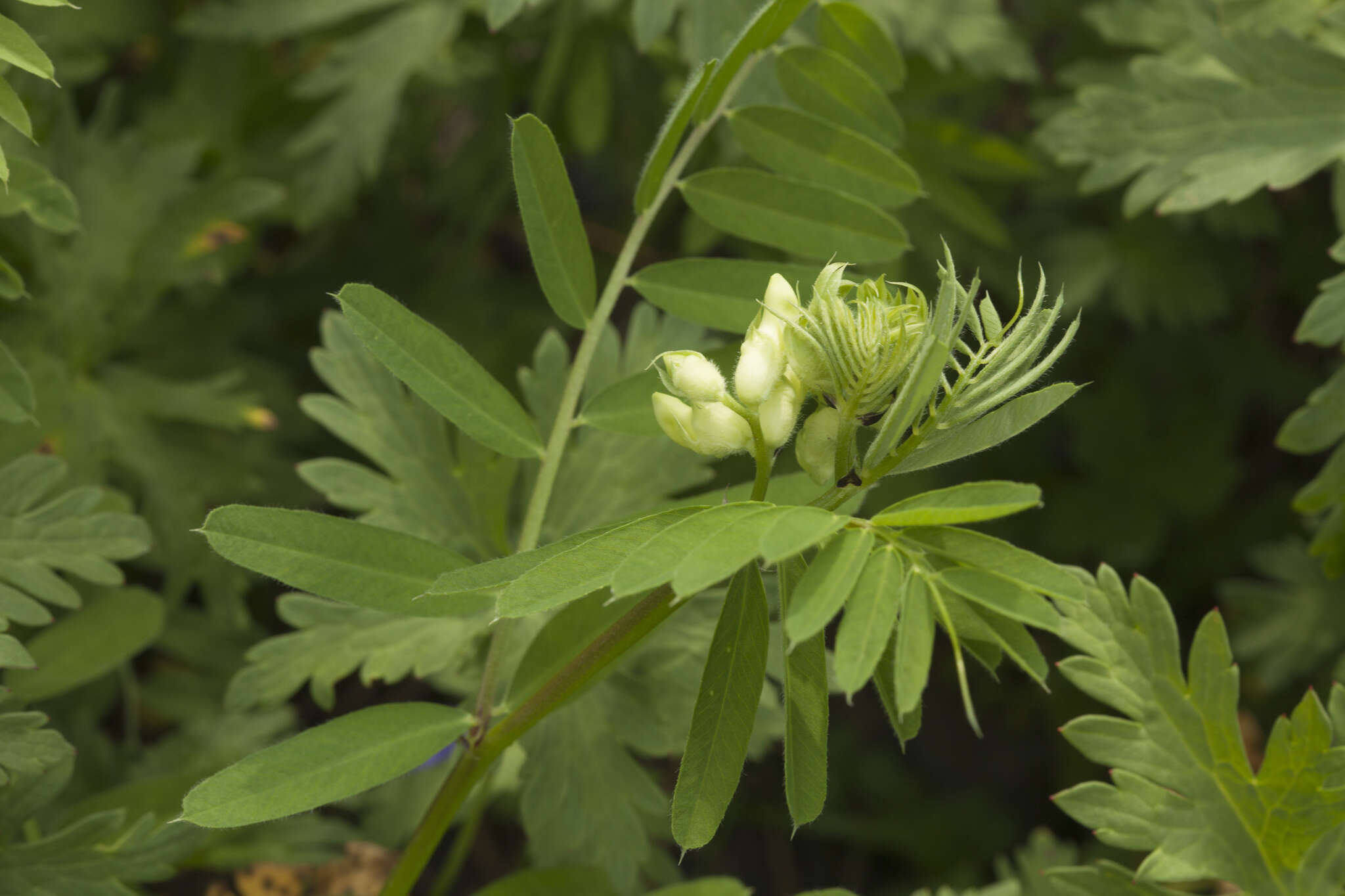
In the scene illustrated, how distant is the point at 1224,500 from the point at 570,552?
2.47 meters

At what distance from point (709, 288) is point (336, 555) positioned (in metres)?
0.51

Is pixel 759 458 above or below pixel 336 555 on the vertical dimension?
above

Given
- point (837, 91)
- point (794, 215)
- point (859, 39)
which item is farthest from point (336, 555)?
point (859, 39)

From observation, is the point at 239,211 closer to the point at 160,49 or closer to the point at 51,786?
the point at 160,49

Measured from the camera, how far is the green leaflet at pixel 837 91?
1.37 meters

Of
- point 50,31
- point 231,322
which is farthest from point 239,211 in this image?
point 50,31

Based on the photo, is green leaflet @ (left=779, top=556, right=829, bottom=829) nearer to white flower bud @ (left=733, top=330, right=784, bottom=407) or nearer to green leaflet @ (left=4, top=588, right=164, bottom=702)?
white flower bud @ (left=733, top=330, right=784, bottom=407)

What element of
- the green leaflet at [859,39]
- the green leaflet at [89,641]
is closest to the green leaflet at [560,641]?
the green leaflet at [89,641]

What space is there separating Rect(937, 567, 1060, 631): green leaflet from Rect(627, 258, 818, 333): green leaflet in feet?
1.54

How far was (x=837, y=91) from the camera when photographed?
138 centimetres

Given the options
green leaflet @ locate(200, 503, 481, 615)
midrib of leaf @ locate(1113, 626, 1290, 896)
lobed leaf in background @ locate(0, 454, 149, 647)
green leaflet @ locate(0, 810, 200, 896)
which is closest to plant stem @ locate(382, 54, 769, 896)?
green leaflet @ locate(200, 503, 481, 615)

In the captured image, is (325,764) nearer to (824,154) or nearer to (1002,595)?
(1002,595)

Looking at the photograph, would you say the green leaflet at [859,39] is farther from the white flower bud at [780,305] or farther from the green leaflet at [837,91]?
the white flower bud at [780,305]

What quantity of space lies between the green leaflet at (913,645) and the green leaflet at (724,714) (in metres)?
0.15
